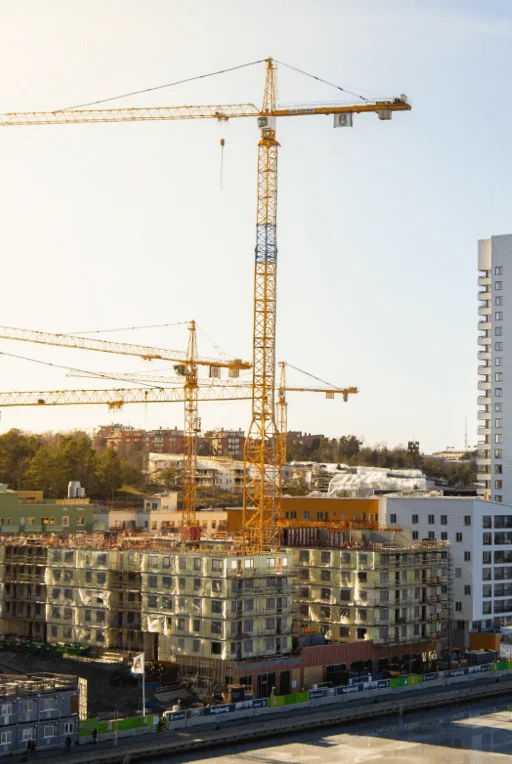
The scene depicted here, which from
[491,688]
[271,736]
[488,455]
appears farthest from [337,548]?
[488,455]

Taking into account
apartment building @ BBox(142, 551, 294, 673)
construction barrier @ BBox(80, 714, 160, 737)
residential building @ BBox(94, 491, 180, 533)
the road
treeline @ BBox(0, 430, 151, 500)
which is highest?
treeline @ BBox(0, 430, 151, 500)

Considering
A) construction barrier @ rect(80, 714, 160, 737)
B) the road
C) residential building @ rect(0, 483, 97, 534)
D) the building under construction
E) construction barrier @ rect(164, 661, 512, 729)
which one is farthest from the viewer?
residential building @ rect(0, 483, 97, 534)

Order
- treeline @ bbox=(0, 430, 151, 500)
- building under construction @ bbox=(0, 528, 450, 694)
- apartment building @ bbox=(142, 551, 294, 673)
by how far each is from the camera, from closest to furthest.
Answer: apartment building @ bbox=(142, 551, 294, 673) < building under construction @ bbox=(0, 528, 450, 694) < treeline @ bbox=(0, 430, 151, 500)

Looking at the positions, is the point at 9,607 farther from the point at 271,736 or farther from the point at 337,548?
the point at 271,736

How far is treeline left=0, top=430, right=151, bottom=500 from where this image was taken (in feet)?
532

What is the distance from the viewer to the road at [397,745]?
5834cm

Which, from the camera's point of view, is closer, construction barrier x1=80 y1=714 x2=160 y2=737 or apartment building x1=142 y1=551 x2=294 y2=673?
construction barrier x1=80 y1=714 x2=160 y2=737

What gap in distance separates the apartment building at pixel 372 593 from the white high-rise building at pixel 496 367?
26.9 m

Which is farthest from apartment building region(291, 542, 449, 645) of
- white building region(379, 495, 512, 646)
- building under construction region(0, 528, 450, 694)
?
white building region(379, 495, 512, 646)

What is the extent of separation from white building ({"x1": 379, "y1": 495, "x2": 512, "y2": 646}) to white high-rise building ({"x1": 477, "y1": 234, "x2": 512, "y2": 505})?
53.9 feet

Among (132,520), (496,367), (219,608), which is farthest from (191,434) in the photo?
(219,608)

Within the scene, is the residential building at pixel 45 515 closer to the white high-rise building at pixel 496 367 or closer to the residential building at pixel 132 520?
the residential building at pixel 132 520

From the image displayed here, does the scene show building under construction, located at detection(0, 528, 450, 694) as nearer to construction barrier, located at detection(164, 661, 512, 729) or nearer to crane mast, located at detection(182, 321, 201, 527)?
construction barrier, located at detection(164, 661, 512, 729)

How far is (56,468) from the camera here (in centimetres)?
16325
